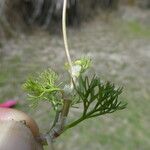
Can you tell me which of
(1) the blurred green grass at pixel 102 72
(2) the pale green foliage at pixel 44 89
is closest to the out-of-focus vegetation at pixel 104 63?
(1) the blurred green grass at pixel 102 72

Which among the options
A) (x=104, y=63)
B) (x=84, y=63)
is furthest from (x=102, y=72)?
(x=84, y=63)

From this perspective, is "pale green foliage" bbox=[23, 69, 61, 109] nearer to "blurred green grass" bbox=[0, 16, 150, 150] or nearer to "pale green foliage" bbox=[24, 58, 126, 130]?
"pale green foliage" bbox=[24, 58, 126, 130]

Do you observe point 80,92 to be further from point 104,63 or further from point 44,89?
point 104,63

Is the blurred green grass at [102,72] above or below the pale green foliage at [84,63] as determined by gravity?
below

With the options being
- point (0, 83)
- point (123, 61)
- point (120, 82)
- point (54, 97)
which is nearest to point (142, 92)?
point (120, 82)

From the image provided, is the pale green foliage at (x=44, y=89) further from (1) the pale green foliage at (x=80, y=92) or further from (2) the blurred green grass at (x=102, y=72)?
(2) the blurred green grass at (x=102, y=72)

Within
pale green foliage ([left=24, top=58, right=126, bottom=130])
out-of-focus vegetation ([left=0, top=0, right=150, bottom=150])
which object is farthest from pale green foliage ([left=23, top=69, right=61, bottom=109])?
out-of-focus vegetation ([left=0, top=0, right=150, bottom=150])

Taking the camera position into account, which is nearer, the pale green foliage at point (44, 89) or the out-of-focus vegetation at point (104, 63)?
the pale green foliage at point (44, 89)

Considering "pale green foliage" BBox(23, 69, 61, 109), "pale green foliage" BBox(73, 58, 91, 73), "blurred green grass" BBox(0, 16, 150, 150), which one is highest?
"pale green foliage" BBox(73, 58, 91, 73)
